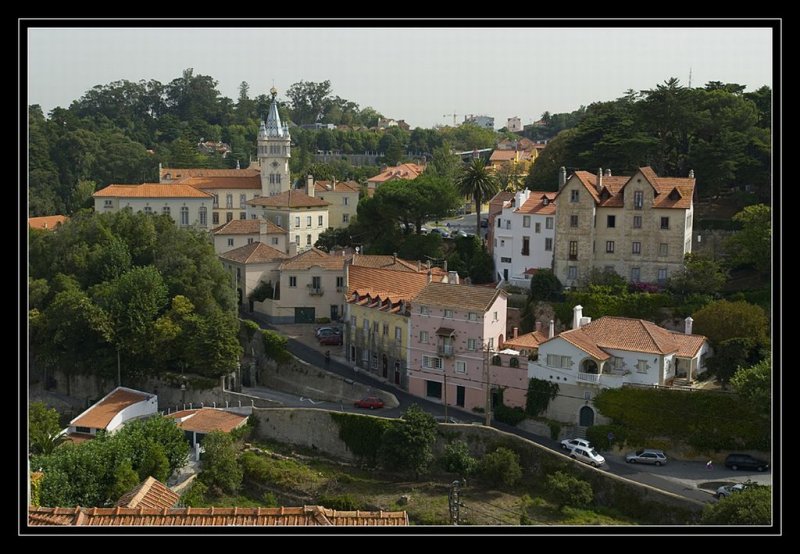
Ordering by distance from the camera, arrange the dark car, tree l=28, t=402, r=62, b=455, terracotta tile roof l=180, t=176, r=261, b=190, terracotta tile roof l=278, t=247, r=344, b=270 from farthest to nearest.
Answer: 1. terracotta tile roof l=180, t=176, r=261, b=190
2. terracotta tile roof l=278, t=247, r=344, b=270
3. tree l=28, t=402, r=62, b=455
4. the dark car

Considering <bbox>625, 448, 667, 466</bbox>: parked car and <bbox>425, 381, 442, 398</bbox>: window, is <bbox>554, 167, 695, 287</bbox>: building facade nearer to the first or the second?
<bbox>425, 381, 442, 398</bbox>: window

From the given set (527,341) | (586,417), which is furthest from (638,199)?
(586,417)

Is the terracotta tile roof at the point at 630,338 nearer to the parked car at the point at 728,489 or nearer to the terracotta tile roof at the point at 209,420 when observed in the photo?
the parked car at the point at 728,489

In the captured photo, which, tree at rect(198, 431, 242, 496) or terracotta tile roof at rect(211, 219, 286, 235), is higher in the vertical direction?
terracotta tile roof at rect(211, 219, 286, 235)

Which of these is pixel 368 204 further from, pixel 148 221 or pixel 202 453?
pixel 202 453

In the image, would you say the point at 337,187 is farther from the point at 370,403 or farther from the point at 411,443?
the point at 411,443

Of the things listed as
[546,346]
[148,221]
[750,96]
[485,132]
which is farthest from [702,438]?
[485,132]

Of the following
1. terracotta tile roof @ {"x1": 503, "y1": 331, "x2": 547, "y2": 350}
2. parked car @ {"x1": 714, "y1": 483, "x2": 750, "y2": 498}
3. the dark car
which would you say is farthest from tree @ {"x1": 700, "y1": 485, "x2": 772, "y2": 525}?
terracotta tile roof @ {"x1": 503, "y1": 331, "x2": 547, "y2": 350}

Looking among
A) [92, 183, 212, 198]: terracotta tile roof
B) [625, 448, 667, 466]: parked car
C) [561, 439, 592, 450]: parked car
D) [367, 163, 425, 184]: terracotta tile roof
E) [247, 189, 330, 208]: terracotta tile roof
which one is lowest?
[625, 448, 667, 466]: parked car
